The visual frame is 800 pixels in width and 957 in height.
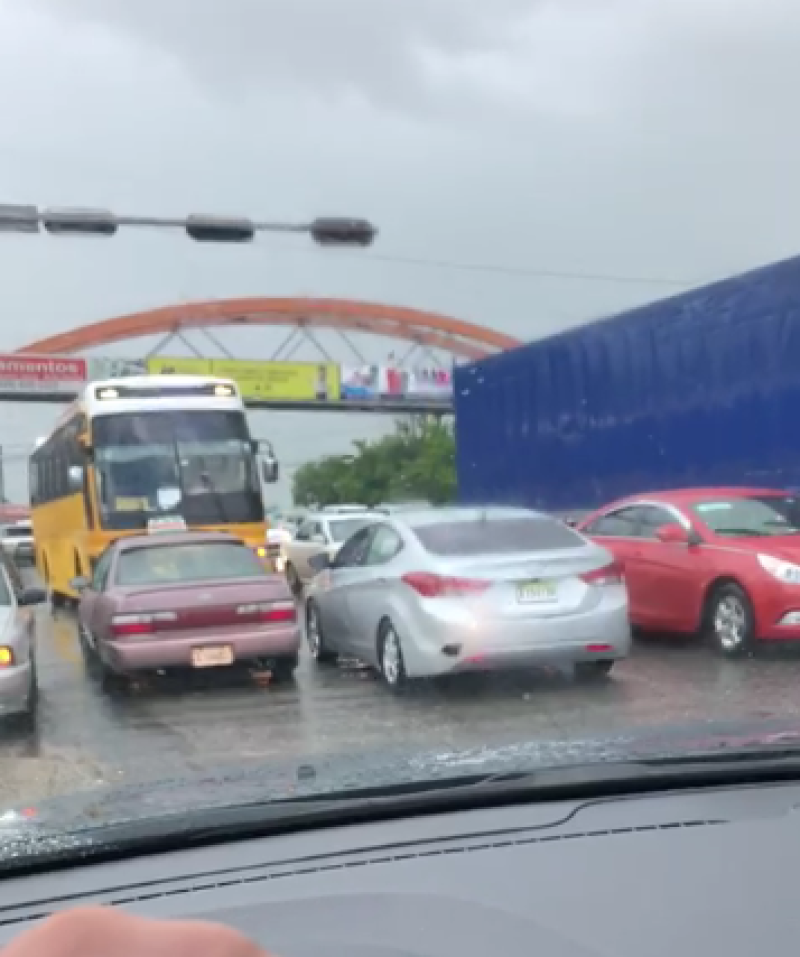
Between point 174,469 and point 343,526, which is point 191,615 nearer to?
point 174,469

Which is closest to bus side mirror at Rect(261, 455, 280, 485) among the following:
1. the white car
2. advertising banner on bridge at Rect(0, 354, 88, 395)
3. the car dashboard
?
the white car

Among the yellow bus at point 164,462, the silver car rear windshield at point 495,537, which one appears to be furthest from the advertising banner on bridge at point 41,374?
the silver car rear windshield at point 495,537

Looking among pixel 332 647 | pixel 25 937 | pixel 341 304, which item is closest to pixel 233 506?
pixel 332 647

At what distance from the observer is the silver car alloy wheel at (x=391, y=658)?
35.0ft

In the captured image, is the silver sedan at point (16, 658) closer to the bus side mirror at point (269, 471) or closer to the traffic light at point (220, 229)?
the traffic light at point (220, 229)

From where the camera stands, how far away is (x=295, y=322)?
69.1m

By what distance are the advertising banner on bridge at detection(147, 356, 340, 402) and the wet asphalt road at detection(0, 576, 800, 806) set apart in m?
49.4

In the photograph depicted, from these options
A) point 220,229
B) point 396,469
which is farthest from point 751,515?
point 396,469

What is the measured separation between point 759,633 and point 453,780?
9.05 m

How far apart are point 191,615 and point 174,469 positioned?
26.4 feet

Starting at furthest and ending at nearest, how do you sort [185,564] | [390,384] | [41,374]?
1. [390,384]
2. [41,374]
3. [185,564]

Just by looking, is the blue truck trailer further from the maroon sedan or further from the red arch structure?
the red arch structure

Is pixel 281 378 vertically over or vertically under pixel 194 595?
over

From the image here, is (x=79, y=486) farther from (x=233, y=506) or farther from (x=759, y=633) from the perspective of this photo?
(x=759, y=633)
